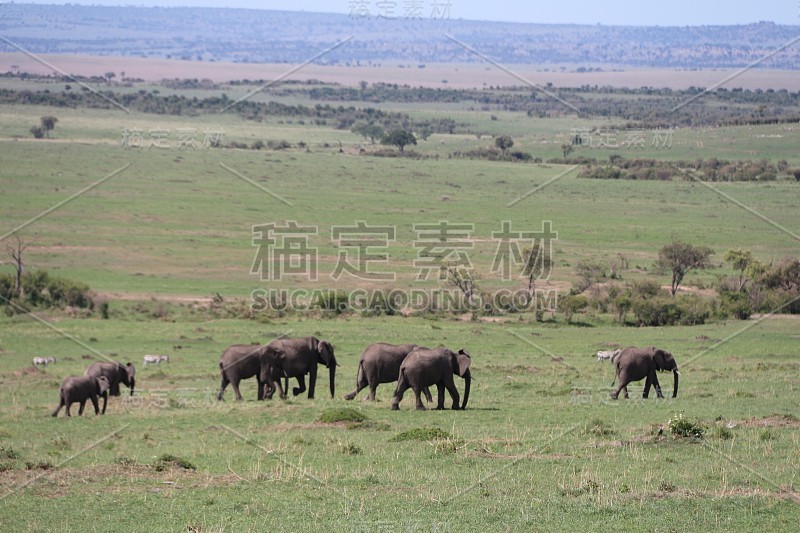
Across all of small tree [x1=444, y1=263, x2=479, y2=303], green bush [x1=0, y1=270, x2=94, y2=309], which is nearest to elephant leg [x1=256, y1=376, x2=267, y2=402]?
green bush [x1=0, y1=270, x2=94, y2=309]

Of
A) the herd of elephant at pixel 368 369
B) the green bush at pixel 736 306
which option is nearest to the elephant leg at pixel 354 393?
the herd of elephant at pixel 368 369

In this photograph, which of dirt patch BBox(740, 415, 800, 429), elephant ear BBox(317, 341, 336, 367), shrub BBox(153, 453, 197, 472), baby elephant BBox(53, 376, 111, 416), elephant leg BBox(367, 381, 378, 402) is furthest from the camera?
elephant ear BBox(317, 341, 336, 367)

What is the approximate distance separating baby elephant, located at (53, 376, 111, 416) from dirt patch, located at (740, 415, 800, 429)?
35.0 ft

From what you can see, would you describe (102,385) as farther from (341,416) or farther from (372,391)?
(341,416)

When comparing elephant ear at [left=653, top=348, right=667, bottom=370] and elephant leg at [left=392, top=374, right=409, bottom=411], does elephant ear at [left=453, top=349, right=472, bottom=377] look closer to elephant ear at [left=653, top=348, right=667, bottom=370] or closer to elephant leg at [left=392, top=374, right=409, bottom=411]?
elephant leg at [left=392, top=374, right=409, bottom=411]

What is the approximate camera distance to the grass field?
430 inches

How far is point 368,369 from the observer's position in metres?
19.1

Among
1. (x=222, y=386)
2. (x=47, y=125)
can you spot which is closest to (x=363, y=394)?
(x=222, y=386)

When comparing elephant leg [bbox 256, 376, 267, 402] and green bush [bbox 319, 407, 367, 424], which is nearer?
green bush [bbox 319, 407, 367, 424]

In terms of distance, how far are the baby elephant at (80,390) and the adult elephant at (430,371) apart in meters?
5.19

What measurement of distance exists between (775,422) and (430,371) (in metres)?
5.43

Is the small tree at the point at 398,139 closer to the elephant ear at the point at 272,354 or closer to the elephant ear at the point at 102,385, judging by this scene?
the elephant ear at the point at 272,354

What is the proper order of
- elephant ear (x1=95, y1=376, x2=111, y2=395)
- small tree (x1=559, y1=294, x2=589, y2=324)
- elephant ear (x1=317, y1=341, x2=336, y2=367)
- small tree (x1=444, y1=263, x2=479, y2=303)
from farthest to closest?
small tree (x1=444, y1=263, x2=479, y2=303) → small tree (x1=559, y1=294, x2=589, y2=324) → elephant ear (x1=317, y1=341, x2=336, y2=367) → elephant ear (x1=95, y1=376, x2=111, y2=395)

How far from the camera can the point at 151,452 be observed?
1437cm
